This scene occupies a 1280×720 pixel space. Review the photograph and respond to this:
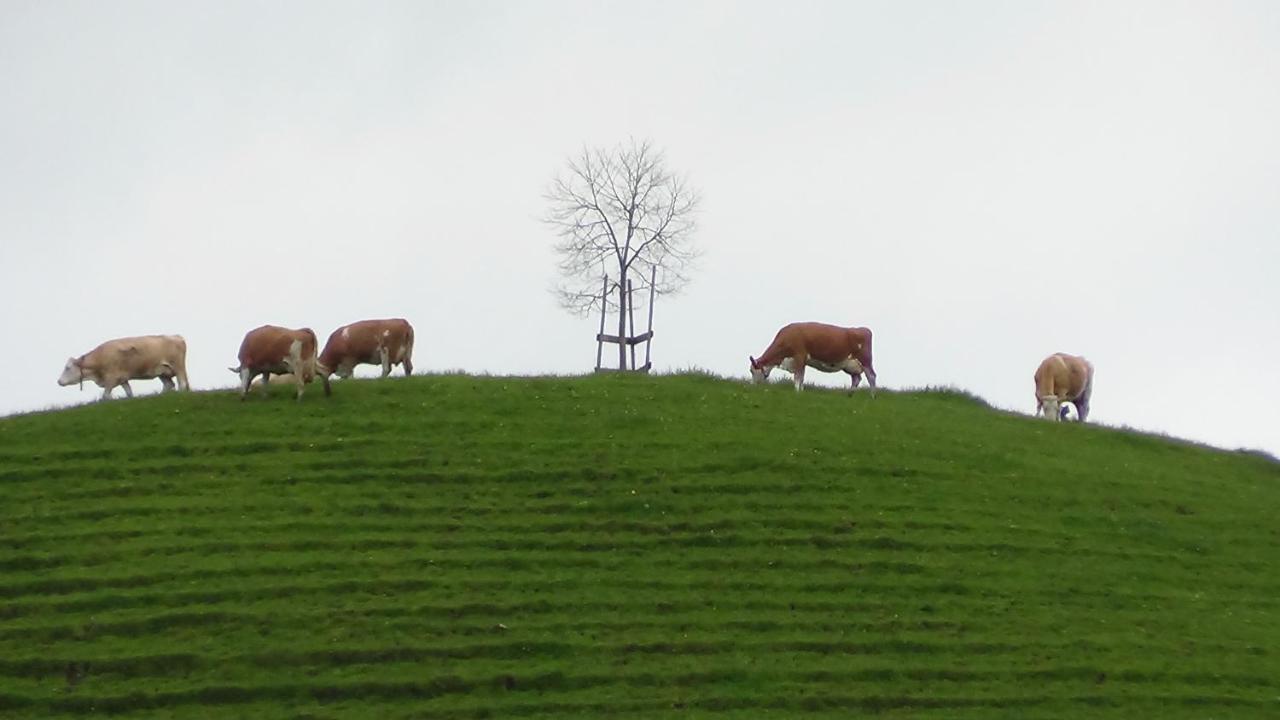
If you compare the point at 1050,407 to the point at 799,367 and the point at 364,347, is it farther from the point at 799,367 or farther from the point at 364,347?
the point at 364,347

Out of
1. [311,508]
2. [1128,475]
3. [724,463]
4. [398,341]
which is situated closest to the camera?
[311,508]

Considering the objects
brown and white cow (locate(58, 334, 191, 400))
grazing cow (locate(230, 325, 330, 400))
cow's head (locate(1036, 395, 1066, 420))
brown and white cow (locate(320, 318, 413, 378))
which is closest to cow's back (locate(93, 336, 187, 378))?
brown and white cow (locate(58, 334, 191, 400))

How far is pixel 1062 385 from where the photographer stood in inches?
1695

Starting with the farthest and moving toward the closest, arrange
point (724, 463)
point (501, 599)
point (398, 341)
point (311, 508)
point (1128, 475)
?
point (398, 341) → point (1128, 475) → point (724, 463) → point (311, 508) → point (501, 599)

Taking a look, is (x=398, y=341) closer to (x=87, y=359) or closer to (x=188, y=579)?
(x=87, y=359)

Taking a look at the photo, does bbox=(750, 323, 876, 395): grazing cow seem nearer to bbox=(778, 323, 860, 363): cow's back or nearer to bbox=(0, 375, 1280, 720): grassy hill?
bbox=(778, 323, 860, 363): cow's back

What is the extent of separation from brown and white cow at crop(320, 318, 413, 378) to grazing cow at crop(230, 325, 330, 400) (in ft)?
10.5

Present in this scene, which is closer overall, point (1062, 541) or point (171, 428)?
point (1062, 541)

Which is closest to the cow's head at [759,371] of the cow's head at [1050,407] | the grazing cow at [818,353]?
the grazing cow at [818,353]

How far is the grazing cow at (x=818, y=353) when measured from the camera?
41.0 meters

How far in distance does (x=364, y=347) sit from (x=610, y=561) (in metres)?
12.3

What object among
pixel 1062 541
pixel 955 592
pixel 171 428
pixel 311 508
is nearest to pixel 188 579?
pixel 311 508

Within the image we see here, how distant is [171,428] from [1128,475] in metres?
19.7

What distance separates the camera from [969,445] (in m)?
35.9
